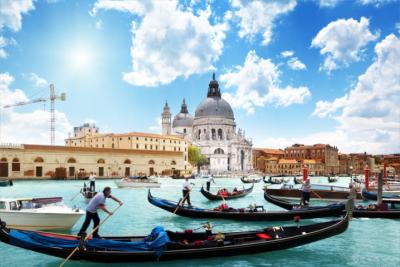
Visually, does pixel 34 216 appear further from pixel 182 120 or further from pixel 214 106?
pixel 182 120

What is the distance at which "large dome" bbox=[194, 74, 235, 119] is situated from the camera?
303 ft

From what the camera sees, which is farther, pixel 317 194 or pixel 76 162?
pixel 76 162

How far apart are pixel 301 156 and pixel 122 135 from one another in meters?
48.2

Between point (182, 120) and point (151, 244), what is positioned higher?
point (182, 120)

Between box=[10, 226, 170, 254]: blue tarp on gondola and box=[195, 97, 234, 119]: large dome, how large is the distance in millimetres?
83766

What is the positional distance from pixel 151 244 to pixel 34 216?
14.3 feet

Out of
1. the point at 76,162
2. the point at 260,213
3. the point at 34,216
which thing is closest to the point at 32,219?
the point at 34,216

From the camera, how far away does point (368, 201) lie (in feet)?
74.6

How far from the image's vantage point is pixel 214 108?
303ft

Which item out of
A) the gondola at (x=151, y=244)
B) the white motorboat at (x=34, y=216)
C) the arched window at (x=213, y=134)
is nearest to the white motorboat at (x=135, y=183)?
the white motorboat at (x=34, y=216)

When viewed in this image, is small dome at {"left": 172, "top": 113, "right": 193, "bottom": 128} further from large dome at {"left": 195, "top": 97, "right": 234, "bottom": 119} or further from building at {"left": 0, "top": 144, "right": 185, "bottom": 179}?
building at {"left": 0, "top": 144, "right": 185, "bottom": 179}

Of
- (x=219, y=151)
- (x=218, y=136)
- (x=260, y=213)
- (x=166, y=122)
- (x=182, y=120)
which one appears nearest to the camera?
(x=260, y=213)

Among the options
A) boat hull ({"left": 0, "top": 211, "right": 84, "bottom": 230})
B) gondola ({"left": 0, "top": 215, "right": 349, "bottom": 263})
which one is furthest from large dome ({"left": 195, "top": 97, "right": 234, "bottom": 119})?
gondola ({"left": 0, "top": 215, "right": 349, "bottom": 263})

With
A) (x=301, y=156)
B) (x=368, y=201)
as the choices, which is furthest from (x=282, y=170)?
(x=368, y=201)
